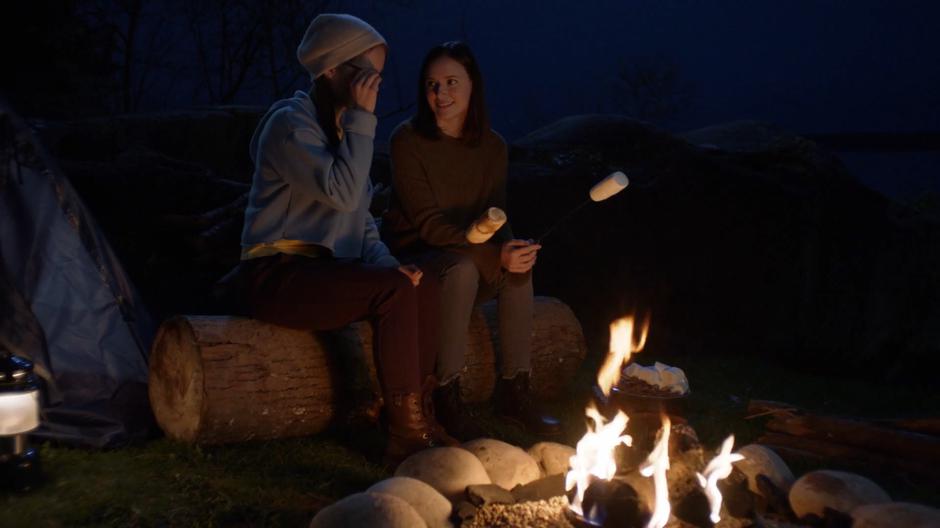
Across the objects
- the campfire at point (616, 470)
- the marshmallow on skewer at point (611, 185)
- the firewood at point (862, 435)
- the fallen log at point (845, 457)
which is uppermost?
the marshmallow on skewer at point (611, 185)

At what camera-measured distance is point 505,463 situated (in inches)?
131

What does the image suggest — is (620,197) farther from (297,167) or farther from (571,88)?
(571,88)

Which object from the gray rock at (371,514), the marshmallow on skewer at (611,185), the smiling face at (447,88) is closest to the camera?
the gray rock at (371,514)

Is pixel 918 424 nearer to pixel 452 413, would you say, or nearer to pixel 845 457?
pixel 845 457

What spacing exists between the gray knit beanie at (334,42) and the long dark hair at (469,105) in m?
0.47

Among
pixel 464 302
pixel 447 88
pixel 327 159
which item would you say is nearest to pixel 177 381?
pixel 327 159

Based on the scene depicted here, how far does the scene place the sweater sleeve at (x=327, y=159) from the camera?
3426 mm

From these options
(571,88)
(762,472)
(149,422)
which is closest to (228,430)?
(149,422)

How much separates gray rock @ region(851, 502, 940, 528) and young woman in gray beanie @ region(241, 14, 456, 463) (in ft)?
5.27

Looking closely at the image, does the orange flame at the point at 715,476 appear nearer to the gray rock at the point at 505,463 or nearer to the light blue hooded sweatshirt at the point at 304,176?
the gray rock at the point at 505,463

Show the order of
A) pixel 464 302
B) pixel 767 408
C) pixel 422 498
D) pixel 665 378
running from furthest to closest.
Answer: pixel 767 408
pixel 464 302
pixel 665 378
pixel 422 498

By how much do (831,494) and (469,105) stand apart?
92.4 inches

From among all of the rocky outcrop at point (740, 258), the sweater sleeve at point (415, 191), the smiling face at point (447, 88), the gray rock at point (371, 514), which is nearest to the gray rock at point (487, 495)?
the gray rock at point (371, 514)

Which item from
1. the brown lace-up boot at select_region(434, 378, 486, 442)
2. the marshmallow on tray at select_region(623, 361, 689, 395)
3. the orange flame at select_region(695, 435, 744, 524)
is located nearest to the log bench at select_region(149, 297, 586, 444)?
the brown lace-up boot at select_region(434, 378, 486, 442)
